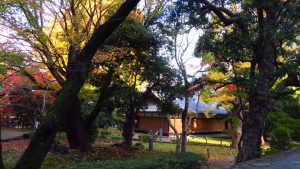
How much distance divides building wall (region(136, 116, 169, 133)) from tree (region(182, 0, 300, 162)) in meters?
21.6

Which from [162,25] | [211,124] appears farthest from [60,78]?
[211,124]

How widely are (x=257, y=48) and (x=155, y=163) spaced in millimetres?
5495

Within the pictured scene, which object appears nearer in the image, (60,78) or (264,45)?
(264,45)

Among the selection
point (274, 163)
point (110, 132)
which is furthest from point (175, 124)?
point (274, 163)

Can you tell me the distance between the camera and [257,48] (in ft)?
37.8

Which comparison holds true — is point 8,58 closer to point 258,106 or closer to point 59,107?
point 59,107

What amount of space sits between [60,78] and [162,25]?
220 inches

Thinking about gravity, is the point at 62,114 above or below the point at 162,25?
below

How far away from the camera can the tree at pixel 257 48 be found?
10000 mm

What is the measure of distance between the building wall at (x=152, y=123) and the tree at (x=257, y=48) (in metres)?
21.6

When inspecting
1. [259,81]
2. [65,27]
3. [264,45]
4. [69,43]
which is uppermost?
[65,27]

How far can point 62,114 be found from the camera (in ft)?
28.6

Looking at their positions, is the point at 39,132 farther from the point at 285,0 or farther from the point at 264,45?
the point at 285,0

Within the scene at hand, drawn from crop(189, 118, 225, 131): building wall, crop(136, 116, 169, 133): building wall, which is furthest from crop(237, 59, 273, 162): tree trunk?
crop(189, 118, 225, 131): building wall
